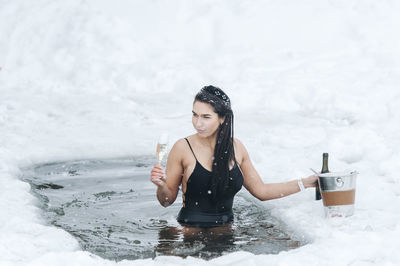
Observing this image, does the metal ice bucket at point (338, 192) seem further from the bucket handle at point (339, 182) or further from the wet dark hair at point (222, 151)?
the wet dark hair at point (222, 151)

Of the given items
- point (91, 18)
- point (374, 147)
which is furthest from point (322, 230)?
point (91, 18)

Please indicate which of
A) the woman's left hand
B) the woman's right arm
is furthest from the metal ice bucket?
the woman's right arm

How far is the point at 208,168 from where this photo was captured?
454 centimetres

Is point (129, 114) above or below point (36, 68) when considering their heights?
below

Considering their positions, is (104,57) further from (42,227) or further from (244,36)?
(42,227)

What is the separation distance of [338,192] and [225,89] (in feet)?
21.2

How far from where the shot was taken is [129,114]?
9.70 m

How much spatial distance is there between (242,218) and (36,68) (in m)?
8.37

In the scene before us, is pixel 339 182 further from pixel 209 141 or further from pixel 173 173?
pixel 173 173

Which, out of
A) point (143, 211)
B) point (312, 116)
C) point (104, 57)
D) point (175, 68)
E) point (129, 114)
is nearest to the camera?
point (143, 211)

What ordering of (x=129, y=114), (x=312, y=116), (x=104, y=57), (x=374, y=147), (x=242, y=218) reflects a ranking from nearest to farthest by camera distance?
(x=242, y=218)
(x=374, y=147)
(x=312, y=116)
(x=129, y=114)
(x=104, y=57)

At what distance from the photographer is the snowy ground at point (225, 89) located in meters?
4.23

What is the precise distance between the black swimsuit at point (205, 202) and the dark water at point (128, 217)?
0.27 feet

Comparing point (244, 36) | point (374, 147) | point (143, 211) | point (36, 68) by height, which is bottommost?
point (143, 211)
